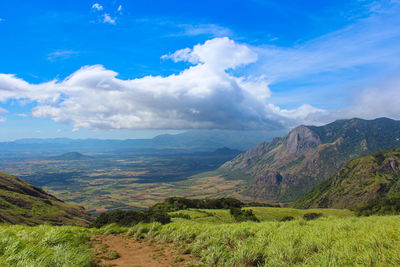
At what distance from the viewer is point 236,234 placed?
12.1m

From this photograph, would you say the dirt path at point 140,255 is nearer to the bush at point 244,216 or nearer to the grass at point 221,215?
the grass at point 221,215

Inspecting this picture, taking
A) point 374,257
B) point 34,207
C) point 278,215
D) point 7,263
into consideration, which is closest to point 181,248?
point 7,263

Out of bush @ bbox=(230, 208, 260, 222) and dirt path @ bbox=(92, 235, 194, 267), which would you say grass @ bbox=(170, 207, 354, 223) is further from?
dirt path @ bbox=(92, 235, 194, 267)

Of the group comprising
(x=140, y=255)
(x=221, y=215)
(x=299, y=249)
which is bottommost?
(x=221, y=215)

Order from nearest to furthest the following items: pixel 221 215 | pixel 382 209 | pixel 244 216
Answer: pixel 244 216
pixel 221 215
pixel 382 209

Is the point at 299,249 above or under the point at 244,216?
above

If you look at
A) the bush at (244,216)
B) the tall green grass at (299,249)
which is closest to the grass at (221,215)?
the bush at (244,216)

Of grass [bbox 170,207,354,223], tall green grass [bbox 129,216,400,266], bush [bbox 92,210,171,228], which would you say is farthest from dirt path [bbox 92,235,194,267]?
→ grass [bbox 170,207,354,223]

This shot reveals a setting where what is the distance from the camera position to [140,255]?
1224 cm

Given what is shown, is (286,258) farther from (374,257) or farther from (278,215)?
(278,215)

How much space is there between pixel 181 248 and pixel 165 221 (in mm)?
12158

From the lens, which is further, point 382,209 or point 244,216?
point 382,209

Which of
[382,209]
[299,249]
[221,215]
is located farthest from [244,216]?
[382,209]

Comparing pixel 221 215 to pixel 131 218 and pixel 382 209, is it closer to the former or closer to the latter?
pixel 131 218
